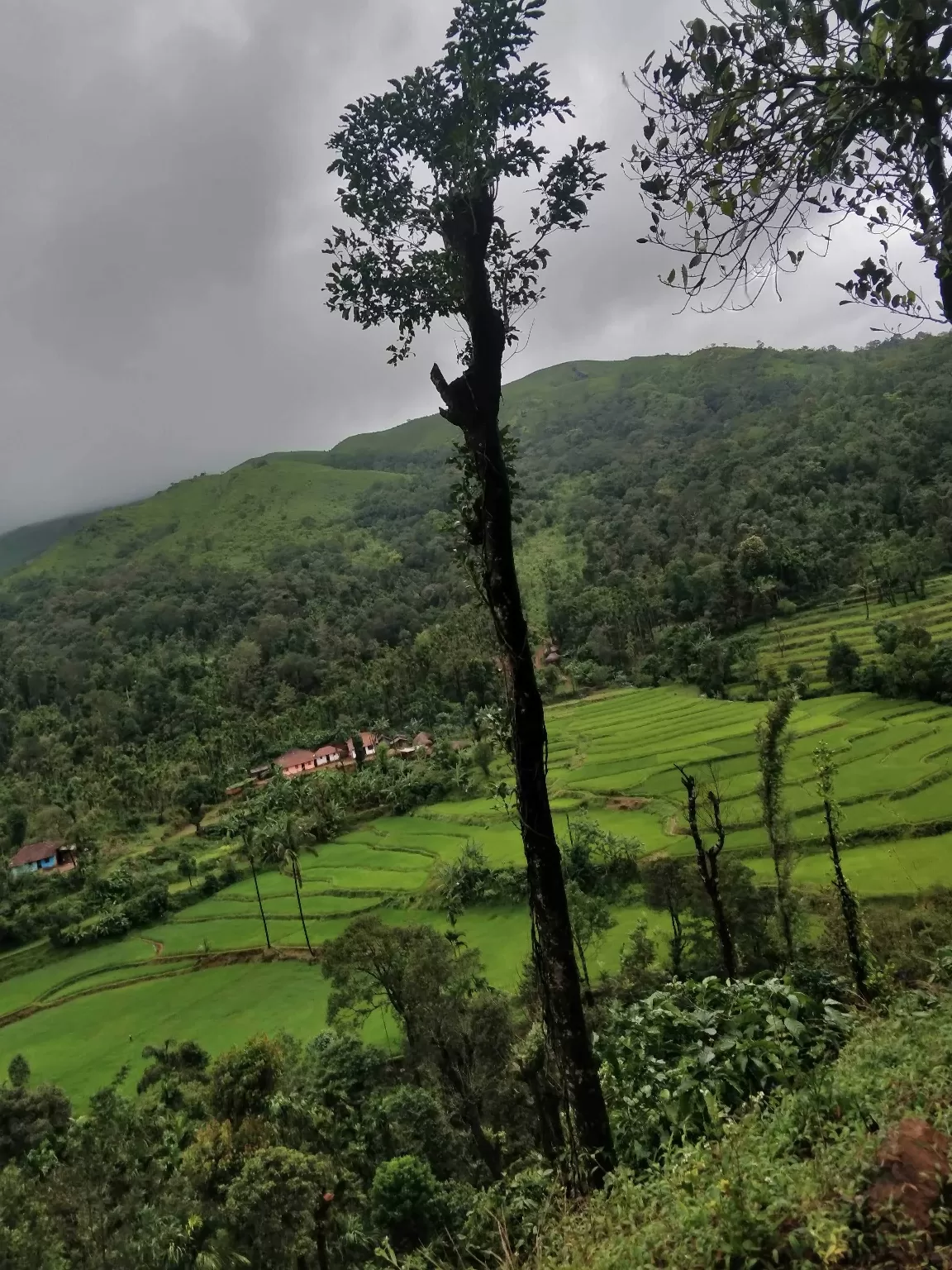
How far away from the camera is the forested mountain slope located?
65688mm

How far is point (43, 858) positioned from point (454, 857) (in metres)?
33.3

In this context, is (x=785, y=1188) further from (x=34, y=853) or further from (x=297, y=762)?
(x=297, y=762)

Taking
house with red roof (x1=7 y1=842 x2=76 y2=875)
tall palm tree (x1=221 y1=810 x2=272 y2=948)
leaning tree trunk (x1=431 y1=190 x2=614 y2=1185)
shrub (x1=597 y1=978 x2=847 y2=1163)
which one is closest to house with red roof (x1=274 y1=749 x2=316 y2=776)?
tall palm tree (x1=221 y1=810 x2=272 y2=948)

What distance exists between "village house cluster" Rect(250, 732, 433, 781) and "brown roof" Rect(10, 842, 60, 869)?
15258mm

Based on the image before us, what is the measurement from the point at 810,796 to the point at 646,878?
8.24 meters

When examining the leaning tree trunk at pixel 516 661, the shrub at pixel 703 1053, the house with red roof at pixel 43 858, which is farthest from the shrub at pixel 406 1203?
the house with red roof at pixel 43 858

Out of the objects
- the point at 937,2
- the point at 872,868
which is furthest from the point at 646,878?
the point at 937,2

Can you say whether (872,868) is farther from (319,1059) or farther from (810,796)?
(319,1059)

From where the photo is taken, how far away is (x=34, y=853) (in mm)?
51312

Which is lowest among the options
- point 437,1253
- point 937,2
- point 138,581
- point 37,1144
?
point 37,1144

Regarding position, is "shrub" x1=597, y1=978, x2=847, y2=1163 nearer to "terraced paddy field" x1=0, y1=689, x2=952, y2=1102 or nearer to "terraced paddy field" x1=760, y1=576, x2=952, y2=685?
"terraced paddy field" x1=0, y1=689, x2=952, y2=1102

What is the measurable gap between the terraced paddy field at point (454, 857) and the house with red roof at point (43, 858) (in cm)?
1443

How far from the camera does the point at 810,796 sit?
2922 centimetres

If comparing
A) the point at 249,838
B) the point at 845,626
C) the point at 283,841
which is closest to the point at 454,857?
the point at 283,841
